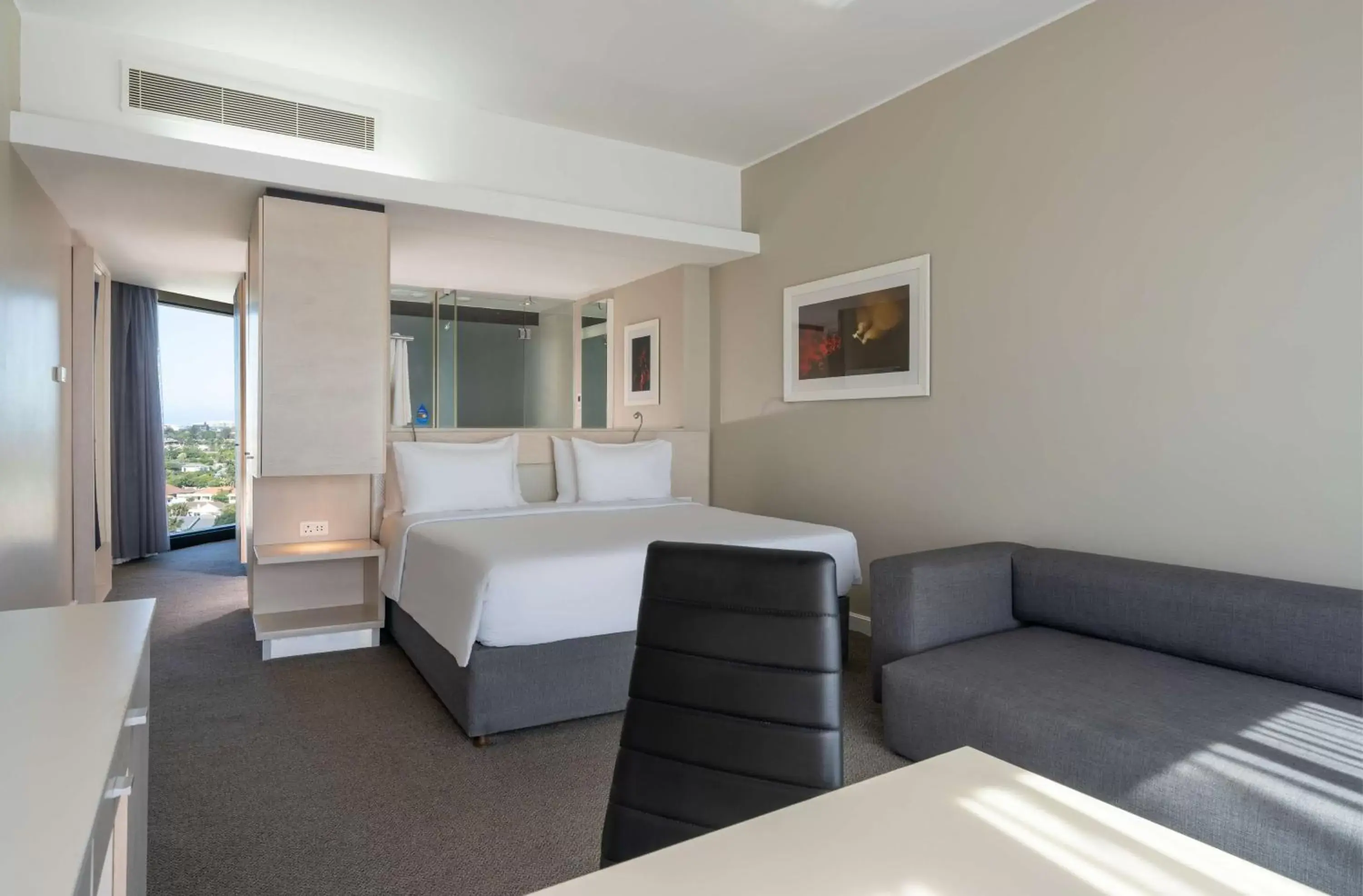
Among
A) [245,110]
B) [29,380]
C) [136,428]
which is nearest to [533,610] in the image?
[29,380]

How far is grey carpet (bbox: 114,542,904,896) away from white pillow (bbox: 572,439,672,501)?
4.79 feet

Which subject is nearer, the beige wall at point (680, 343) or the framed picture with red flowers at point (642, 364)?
the beige wall at point (680, 343)

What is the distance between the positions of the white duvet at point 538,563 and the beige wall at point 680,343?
149 centimetres

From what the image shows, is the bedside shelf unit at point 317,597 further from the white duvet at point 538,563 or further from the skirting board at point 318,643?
the white duvet at point 538,563

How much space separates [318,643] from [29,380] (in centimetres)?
171

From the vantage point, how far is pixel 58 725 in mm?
1054

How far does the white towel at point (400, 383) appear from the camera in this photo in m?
6.37

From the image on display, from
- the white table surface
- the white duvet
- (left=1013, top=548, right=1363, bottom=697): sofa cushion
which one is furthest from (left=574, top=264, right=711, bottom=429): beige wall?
the white table surface

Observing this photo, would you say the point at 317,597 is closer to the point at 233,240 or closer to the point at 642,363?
the point at 233,240

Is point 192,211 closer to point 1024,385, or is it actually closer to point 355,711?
point 355,711

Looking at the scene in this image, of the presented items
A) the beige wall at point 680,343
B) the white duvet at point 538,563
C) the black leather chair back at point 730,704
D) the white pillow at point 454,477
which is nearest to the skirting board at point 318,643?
the white duvet at point 538,563

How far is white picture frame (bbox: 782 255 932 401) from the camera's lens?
3953 mm

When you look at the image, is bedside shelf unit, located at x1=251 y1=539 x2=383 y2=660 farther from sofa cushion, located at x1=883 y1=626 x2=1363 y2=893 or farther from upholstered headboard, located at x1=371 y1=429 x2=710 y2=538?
sofa cushion, located at x1=883 y1=626 x2=1363 y2=893

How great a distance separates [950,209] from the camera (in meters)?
3.80
